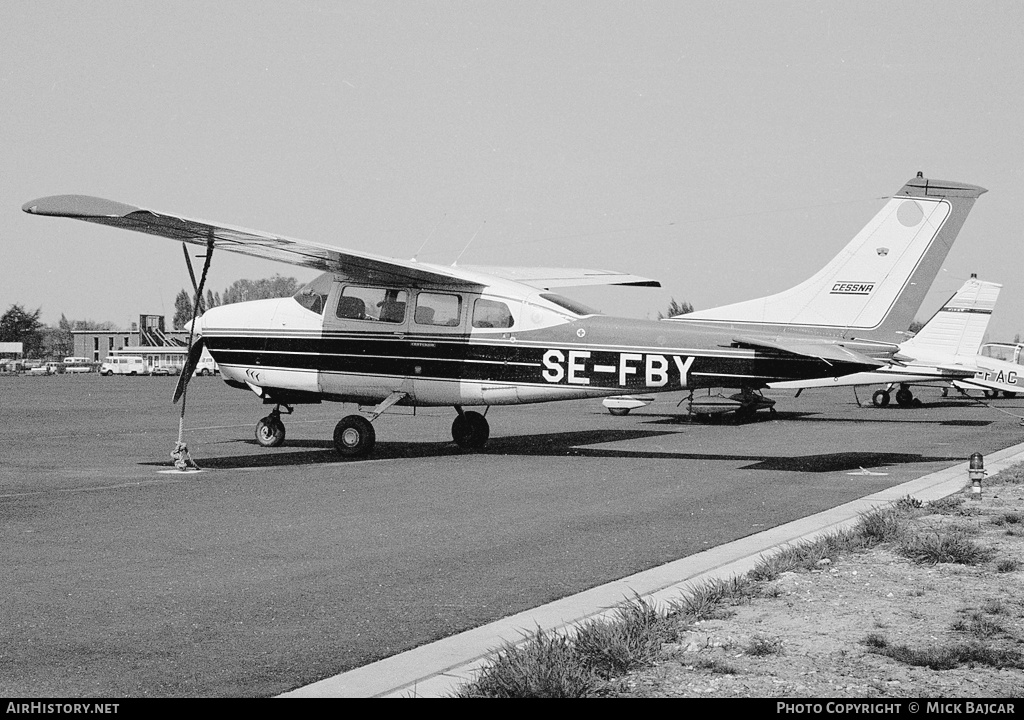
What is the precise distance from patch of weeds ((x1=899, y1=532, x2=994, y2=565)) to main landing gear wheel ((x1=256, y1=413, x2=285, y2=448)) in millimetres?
12468

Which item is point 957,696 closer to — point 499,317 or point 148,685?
point 148,685

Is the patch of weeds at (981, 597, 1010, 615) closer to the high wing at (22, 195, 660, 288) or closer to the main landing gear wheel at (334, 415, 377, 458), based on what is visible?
the high wing at (22, 195, 660, 288)

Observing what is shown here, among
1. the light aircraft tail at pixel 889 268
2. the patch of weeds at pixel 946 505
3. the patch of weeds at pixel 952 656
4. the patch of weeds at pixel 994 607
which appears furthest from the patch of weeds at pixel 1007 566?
the light aircraft tail at pixel 889 268

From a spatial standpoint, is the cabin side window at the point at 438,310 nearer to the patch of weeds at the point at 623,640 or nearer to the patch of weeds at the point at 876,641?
the patch of weeds at the point at 623,640

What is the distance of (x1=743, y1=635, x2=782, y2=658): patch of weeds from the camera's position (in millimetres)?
5039

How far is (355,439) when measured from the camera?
54.1 feet

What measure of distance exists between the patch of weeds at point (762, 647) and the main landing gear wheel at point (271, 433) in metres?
13.9

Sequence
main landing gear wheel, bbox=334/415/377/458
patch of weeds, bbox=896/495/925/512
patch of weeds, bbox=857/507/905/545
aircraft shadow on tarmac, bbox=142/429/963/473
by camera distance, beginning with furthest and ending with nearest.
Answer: main landing gear wheel, bbox=334/415/377/458 → aircraft shadow on tarmac, bbox=142/429/963/473 → patch of weeds, bbox=896/495/925/512 → patch of weeds, bbox=857/507/905/545

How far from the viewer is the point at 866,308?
20719mm

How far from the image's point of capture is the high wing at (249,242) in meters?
12.5

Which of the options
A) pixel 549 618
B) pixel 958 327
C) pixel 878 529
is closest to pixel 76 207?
pixel 549 618

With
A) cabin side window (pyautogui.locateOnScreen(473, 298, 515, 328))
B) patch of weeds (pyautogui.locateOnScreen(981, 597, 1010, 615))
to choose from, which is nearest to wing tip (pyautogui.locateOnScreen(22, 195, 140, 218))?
cabin side window (pyautogui.locateOnScreen(473, 298, 515, 328))
